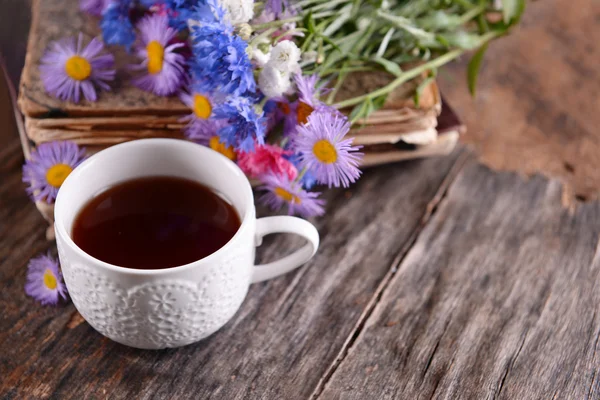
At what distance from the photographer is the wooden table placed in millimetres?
690

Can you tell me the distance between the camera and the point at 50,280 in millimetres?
740

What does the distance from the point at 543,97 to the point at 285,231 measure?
556 millimetres

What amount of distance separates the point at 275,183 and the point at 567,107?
19.9 inches

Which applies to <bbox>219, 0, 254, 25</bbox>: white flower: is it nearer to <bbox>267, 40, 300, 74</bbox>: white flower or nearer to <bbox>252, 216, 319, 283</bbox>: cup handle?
<bbox>267, 40, 300, 74</bbox>: white flower

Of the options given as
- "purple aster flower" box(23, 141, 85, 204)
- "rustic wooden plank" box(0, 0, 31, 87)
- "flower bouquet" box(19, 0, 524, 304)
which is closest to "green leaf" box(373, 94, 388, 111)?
"flower bouquet" box(19, 0, 524, 304)

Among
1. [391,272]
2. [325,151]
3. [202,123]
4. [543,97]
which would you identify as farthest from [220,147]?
[543,97]

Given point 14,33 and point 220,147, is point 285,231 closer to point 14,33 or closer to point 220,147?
A: point 220,147

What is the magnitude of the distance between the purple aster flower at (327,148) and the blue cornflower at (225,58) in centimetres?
7

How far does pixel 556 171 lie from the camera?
94 centimetres

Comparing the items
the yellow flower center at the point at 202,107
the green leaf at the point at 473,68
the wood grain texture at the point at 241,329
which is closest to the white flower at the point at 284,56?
the yellow flower center at the point at 202,107

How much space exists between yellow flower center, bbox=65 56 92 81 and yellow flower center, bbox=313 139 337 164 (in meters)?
0.30

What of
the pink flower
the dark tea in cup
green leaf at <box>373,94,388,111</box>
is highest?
green leaf at <box>373,94,388,111</box>

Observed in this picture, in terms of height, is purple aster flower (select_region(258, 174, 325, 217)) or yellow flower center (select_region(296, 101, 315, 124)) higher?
yellow flower center (select_region(296, 101, 315, 124))

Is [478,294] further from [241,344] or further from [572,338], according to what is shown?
[241,344]
